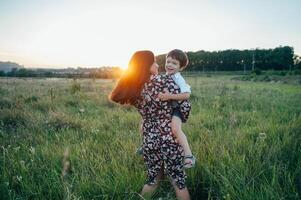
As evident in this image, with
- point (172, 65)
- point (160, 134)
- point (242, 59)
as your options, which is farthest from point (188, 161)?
point (242, 59)

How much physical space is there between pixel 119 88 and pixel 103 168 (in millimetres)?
987

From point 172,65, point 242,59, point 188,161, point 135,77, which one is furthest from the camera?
point 242,59

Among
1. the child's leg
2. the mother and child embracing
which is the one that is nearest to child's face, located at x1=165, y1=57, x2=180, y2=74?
the mother and child embracing

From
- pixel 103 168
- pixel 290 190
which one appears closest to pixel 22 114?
pixel 103 168

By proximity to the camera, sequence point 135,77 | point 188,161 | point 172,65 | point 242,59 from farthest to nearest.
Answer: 1. point 242,59
2. point 135,77
3. point 172,65
4. point 188,161

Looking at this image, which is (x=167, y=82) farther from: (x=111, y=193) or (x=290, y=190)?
(x=290, y=190)

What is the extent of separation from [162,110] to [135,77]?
47 centimetres

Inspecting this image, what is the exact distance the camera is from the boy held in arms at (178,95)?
2.90m

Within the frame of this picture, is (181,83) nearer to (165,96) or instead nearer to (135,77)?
(165,96)

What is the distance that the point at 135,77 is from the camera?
10.4 ft

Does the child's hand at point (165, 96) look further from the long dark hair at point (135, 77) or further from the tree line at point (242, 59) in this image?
the tree line at point (242, 59)

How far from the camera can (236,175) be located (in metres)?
2.91

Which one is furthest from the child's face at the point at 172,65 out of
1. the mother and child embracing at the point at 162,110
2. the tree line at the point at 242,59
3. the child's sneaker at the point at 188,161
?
the tree line at the point at 242,59

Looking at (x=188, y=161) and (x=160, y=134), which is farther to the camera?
(x=160, y=134)
